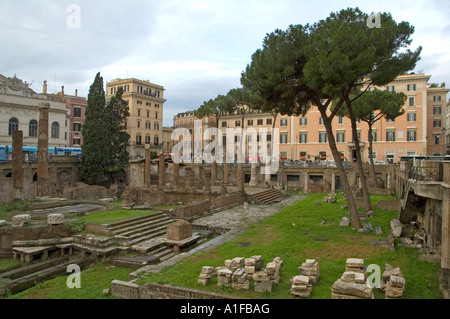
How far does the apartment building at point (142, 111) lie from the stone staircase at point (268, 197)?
96.4ft

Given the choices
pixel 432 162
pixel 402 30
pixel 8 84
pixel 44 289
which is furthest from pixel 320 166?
pixel 8 84

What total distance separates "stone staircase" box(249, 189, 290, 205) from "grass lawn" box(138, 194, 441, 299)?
350 inches

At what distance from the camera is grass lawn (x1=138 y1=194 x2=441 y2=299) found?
8789 mm

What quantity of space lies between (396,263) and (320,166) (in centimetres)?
2930

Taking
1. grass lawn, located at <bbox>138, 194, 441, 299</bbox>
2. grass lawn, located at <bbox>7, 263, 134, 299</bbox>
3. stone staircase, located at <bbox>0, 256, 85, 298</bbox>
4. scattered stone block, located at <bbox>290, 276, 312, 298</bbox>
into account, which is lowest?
stone staircase, located at <bbox>0, 256, 85, 298</bbox>

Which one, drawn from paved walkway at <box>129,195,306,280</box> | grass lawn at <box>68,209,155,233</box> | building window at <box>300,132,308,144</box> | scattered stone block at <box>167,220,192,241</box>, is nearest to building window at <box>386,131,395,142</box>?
building window at <box>300,132,308,144</box>

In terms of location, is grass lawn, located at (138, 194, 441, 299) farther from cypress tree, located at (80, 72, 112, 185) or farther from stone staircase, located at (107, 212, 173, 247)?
cypress tree, located at (80, 72, 112, 185)

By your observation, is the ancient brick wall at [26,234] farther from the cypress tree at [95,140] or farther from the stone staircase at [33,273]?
the cypress tree at [95,140]

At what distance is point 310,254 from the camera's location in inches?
475

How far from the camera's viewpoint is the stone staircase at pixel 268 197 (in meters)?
28.5

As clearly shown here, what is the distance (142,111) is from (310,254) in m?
51.9

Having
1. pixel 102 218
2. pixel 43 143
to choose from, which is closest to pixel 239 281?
pixel 102 218

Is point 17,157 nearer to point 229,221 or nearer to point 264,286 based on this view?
point 229,221
